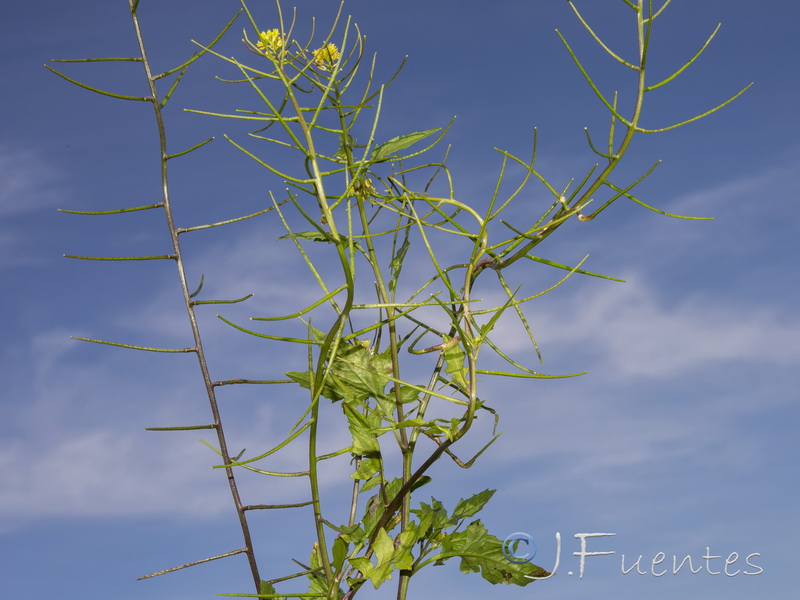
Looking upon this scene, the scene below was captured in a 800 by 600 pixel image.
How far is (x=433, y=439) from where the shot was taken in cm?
94

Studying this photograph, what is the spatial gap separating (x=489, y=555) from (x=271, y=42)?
667mm

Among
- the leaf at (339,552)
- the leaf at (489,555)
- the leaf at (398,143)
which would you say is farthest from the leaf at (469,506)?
the leaf at (398,143)

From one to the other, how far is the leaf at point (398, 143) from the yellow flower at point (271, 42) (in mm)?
165

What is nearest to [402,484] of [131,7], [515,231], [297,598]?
[297,598]

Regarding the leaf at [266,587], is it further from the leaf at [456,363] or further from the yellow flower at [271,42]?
the yellow flower at [271,42]

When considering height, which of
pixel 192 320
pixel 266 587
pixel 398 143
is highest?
pixel 398 143

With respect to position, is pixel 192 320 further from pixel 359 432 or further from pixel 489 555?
pixel 489 555

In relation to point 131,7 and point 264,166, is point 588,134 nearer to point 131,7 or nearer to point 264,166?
point 264,166

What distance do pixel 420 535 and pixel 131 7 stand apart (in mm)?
772

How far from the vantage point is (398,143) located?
1000 millimetres

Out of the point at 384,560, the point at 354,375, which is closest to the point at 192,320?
the point at 354,375

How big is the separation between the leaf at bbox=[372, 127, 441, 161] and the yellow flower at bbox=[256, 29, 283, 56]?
165mm

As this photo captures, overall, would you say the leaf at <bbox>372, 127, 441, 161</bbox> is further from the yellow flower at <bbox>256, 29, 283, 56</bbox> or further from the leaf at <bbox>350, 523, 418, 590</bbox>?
the leaf at <bbox>350, 523, 418, 590</bbox>

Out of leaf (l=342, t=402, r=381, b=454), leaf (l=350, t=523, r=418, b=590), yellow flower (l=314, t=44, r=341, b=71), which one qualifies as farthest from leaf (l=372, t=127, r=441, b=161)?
leaf (l=350, t=523, r=418, b=590)
